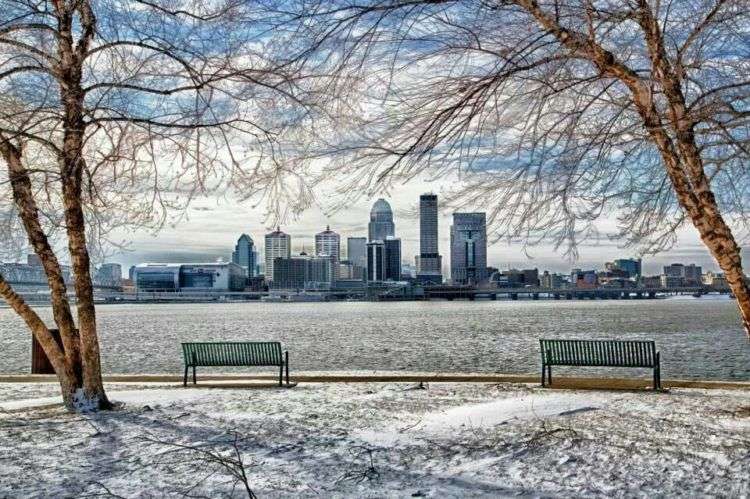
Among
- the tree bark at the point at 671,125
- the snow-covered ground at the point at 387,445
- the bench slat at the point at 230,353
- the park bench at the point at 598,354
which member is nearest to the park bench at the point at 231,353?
the bench slat at the point at 230,353

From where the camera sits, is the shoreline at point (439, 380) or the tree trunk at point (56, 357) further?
the shoreline at point (439, 380)

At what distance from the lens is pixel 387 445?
752cm

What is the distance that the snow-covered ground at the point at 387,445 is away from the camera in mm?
6141

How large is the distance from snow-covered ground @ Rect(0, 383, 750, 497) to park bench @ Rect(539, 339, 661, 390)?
134cm

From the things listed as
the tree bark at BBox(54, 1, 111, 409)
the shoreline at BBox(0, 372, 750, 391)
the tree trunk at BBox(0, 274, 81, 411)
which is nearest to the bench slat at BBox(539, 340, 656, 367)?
the shoreline at BBox(0, 372, 750, 391)

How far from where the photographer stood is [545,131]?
833 centimetres

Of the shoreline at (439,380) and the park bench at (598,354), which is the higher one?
the park bench at (598,354)

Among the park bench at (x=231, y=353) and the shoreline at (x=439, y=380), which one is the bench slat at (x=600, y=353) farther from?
the park bench at (x=231, y=353)

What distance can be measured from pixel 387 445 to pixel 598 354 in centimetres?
645

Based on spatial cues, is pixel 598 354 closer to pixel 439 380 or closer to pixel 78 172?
pixel 439 380

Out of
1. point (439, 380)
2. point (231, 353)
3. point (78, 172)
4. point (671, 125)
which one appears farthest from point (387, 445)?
point (231, 353)

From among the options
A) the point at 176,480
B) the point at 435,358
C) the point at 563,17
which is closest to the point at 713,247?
the point at 563,17

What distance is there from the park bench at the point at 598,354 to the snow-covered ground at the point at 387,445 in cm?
134

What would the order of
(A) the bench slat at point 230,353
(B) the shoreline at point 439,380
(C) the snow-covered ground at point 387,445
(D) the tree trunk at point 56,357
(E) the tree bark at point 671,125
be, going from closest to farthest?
(C) the snow-covered ground at point 387,445
(E) the tree bark at point 671,125
(D) the tree trunk at point 56,357
(B) the shoreline at point 439,380
(A) the bench slat at point 230,353
